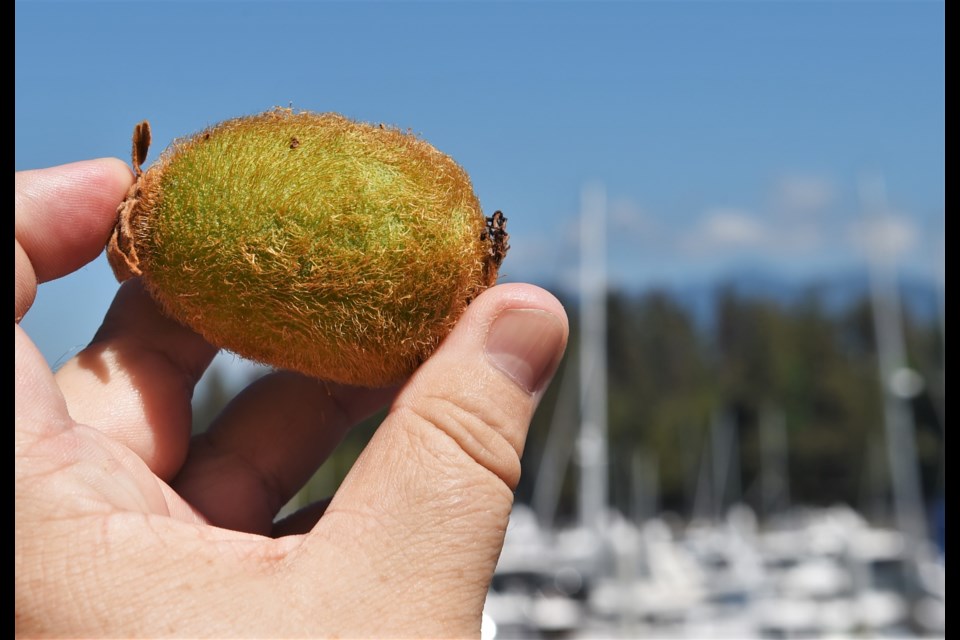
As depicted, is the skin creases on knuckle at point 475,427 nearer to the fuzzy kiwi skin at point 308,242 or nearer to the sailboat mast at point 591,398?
the fuzzy kiwi skin at point 308,242

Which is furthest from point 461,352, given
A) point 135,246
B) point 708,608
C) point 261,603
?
point 708,608

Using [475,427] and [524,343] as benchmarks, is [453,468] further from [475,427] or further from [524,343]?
[524,343]

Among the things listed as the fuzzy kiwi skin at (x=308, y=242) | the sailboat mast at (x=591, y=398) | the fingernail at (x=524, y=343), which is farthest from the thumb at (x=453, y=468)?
the sailboat mast at (x=591, y=398)

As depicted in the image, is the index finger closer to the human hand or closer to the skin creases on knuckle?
the human hand

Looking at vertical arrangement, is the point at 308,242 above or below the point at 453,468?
above

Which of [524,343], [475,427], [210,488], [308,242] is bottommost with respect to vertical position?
[210,488]

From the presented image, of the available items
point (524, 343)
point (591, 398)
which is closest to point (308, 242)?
point (524, 343)
